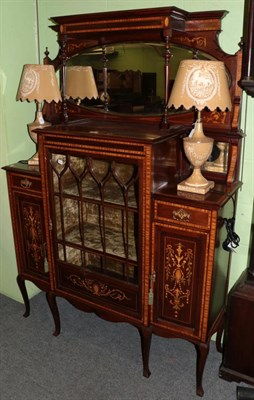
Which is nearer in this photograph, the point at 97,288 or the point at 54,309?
the point at 97,288

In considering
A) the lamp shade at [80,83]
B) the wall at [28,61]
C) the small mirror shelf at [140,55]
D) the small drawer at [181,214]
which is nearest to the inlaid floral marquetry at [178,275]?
the small drawer at [181,214]

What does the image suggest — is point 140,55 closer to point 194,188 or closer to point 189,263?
point 194,188

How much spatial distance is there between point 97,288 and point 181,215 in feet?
2.16

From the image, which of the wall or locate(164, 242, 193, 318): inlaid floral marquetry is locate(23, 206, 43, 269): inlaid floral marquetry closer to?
the wall

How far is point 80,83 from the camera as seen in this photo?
2.10 metres

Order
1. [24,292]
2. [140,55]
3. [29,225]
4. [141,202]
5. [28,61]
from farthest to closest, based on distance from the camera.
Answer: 1. [24,292]
2. [28,61]
3. [29,225]
4. [140,55]
5. [141,202]

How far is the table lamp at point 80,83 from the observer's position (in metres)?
2.07

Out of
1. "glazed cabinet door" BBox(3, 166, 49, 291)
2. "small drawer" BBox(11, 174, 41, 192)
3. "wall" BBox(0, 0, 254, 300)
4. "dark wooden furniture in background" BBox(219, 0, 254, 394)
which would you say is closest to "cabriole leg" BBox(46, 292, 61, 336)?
"glazed cabinet door" BBox(3, 166, 49, 291)

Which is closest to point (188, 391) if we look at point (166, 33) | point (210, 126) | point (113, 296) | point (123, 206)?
point (113, 296)

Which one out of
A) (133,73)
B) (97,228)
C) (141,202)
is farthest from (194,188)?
(133,73)

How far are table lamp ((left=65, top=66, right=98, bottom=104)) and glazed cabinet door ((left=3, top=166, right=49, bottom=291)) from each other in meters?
0.51

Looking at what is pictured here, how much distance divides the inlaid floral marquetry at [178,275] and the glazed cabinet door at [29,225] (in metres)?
0.76

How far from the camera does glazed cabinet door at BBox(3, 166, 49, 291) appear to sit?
81.7 inches

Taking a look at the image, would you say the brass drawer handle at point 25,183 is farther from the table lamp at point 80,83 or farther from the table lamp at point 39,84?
the table lamp at point 80,83
